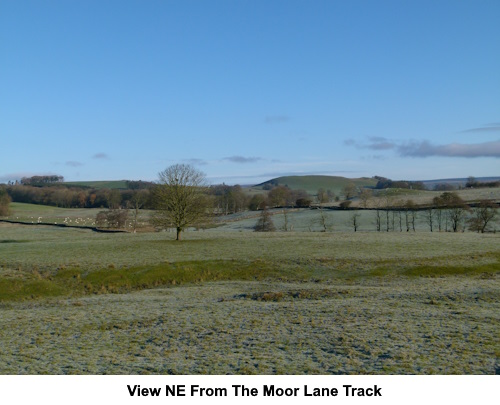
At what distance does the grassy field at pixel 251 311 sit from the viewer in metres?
13.1

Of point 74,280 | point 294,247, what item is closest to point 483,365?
point 74,280

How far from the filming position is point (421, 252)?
4366cm

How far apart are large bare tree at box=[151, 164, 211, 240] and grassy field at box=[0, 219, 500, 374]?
9277mm

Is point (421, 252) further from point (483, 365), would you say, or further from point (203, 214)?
point (483, 365)

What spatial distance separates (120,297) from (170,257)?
14.4 m

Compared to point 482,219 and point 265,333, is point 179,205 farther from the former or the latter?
point 482,219

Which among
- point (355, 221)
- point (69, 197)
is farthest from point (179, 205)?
point (69, 197)

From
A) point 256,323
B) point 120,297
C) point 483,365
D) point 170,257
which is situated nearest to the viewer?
point 483,365

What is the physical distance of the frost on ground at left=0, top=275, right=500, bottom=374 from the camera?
1268cm

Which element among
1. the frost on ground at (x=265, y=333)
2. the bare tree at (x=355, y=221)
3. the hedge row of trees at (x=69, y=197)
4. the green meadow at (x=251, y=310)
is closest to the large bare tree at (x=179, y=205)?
the green meadow at (x=251, y=310)

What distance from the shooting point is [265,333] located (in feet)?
53.9

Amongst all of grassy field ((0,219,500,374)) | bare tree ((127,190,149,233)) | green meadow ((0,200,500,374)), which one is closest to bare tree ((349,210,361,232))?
bare tree ((127,190,149,233))

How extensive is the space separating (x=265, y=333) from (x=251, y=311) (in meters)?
4.71

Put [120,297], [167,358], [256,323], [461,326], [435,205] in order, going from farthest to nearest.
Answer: [435,205], [120,297], [256,323], [461,326], [167,358]
